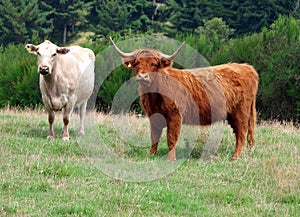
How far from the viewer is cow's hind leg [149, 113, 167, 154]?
8.74m

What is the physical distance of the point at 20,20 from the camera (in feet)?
144

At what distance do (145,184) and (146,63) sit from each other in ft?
6.93

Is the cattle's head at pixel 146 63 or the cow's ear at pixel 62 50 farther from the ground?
the cattle's head at pixel 146 63

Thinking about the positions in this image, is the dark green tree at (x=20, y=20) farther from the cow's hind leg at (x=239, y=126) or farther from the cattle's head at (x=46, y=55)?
the cow's hind leg at (x=239, y=126)

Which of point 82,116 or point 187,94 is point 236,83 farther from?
point 82,116

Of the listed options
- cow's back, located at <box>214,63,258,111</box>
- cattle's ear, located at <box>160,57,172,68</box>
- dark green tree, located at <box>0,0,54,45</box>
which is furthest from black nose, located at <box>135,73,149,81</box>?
dark green tree, located at <box>0,0,54,45</box>

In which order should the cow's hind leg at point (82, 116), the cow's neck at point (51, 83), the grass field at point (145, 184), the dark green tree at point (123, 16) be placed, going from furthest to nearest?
the dark green tree at point (123, 16) < the cow's hind leg at point (82, 116) < the cow's neck at point (51, 83) < the grass field at point (145, 184)

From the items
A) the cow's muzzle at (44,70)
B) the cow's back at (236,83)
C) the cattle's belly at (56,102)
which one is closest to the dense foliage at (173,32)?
the cow's back at (236,83)

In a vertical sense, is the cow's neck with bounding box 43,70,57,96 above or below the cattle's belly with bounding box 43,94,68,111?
above

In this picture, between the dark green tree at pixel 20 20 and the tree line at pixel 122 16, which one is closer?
the tree line at pixel 122 16

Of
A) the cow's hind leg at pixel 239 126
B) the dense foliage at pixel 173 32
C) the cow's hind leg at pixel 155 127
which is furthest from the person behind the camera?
the dense foliage at pixel 173 32

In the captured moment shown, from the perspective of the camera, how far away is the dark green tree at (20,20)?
42.7m

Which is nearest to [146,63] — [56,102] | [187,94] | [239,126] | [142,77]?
[142,77]

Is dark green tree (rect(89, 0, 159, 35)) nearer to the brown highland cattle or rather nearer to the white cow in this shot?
the white cow
